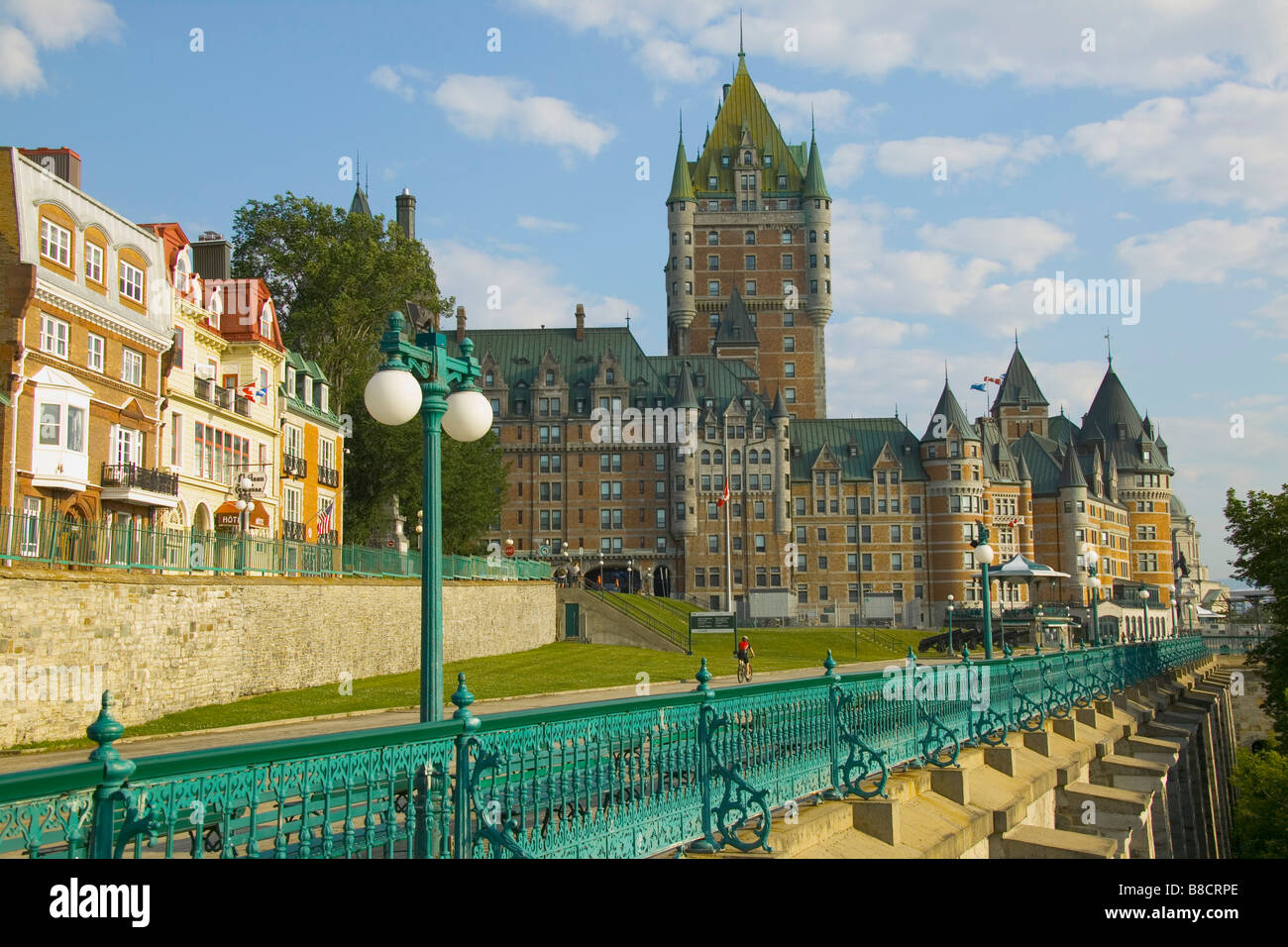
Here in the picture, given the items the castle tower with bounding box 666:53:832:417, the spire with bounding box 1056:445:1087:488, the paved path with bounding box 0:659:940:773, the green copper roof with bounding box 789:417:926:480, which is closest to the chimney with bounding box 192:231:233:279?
the paved path with bounding box 0:659:940:773

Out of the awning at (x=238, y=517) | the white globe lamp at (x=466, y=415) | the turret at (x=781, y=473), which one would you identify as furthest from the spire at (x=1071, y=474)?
the white globe lamp at (x=466, y=415)

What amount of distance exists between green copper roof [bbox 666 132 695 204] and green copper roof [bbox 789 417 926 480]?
2553 centimetres

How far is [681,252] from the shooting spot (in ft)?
373

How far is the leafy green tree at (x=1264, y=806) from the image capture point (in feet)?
93.3

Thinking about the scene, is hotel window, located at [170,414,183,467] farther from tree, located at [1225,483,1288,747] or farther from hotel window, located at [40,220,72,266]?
tree, located at [1225,483,1288,747]

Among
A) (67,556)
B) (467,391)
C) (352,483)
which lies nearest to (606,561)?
(352,483)

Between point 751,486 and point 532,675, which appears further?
point 751,486

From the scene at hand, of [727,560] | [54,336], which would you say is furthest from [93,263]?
[727,560]

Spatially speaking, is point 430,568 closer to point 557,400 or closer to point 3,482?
point 3,482

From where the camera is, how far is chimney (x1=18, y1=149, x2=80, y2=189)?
3548 centimetres

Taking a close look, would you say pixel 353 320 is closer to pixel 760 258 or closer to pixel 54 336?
pixel 54 336

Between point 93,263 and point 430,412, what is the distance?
1044 inches

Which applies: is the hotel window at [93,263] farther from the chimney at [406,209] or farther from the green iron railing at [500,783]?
the chimney at [406,209]
